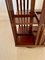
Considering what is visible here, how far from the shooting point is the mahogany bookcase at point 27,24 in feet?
2.75

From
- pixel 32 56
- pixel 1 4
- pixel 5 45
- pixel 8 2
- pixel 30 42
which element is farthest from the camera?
pixel 32 56

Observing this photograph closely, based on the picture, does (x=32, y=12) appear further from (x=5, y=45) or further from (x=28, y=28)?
(x=5, y=45)

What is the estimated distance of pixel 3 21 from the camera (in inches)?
52.9

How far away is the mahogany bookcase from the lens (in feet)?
2.75

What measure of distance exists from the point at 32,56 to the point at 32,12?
2.70 feet

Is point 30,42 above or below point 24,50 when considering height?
above

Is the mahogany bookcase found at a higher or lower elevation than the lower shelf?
higher

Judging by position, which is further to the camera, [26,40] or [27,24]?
[26,40]

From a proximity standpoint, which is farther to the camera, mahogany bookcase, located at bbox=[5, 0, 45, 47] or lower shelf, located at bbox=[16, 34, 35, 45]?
lower shelf, located at bbox=[16, 34, 35, 45]

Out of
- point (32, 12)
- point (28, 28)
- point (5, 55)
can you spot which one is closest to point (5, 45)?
point (5, 55)

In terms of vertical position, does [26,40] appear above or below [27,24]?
below

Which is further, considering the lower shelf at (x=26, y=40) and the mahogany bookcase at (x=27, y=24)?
the lower shelf at (x=26, y=40)

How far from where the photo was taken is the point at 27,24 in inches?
39.7

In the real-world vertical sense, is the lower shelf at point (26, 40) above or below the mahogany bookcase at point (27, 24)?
below
